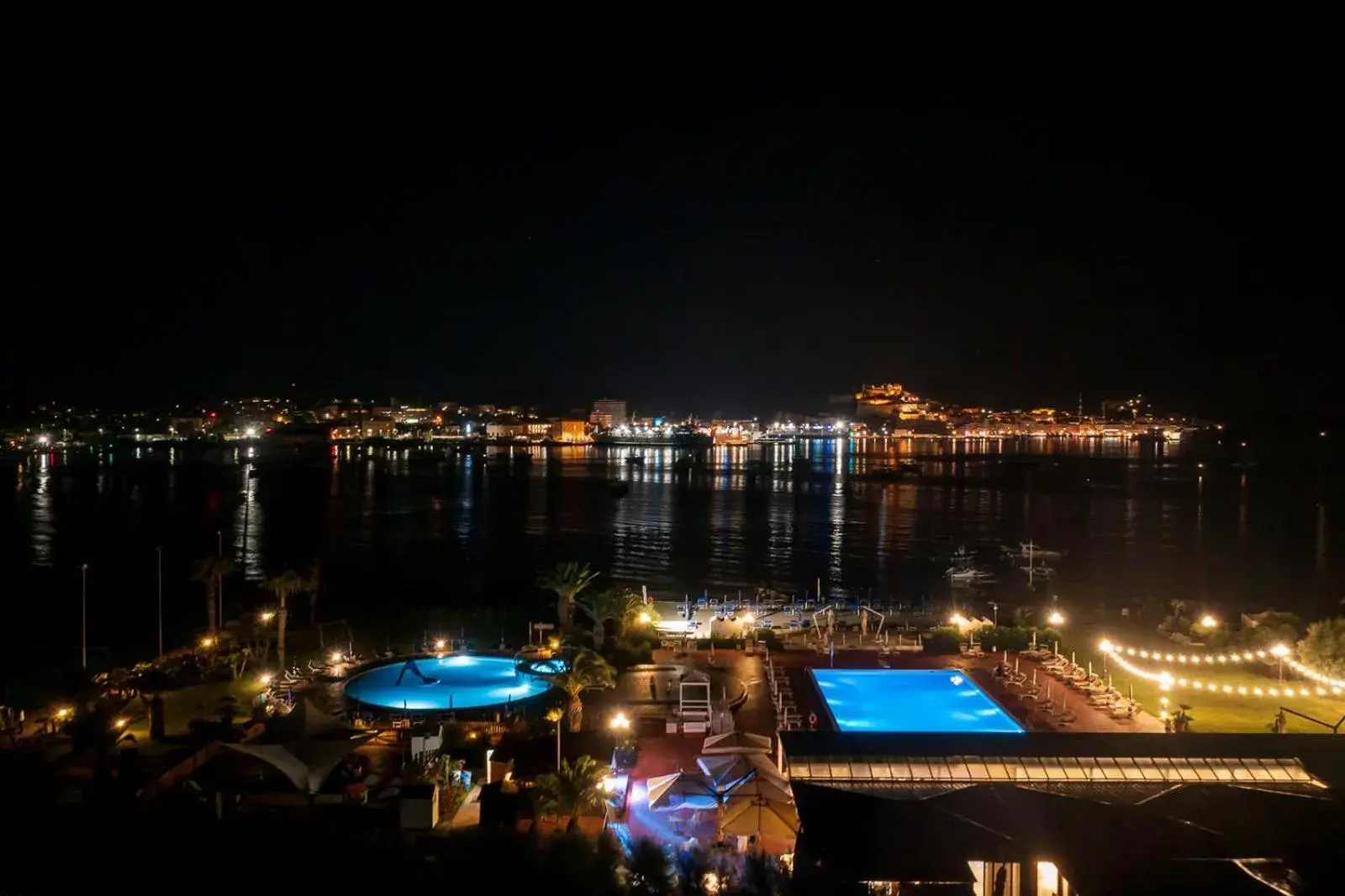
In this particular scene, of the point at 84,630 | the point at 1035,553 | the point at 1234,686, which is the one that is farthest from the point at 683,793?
the point at 1035,553

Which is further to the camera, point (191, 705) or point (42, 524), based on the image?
point (42, 524)

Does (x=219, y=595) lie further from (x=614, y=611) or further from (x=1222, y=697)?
(x=1222, y=697)

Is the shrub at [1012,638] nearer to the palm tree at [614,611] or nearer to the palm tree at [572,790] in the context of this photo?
the palm tree at [614,611]

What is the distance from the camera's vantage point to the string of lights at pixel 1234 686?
785 cm

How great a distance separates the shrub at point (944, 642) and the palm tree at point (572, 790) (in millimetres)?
5387

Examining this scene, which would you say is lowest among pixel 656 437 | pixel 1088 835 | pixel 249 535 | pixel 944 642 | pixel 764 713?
pixel 249 535

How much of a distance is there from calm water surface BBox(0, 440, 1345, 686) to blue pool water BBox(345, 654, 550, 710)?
6.58 feet

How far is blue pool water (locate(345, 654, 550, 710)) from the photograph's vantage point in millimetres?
8547

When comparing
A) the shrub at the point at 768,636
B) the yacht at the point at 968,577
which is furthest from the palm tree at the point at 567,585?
the yacht at the point at 968,577

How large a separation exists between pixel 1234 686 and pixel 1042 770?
198 inches

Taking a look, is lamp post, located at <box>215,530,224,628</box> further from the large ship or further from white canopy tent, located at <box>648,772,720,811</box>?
the large ship

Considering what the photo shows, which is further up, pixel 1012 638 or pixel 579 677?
pixel 579 677

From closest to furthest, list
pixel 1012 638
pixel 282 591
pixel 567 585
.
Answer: pixel 282 591 < pixel 1012 638 < pixel 567 585

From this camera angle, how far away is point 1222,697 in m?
7.85
